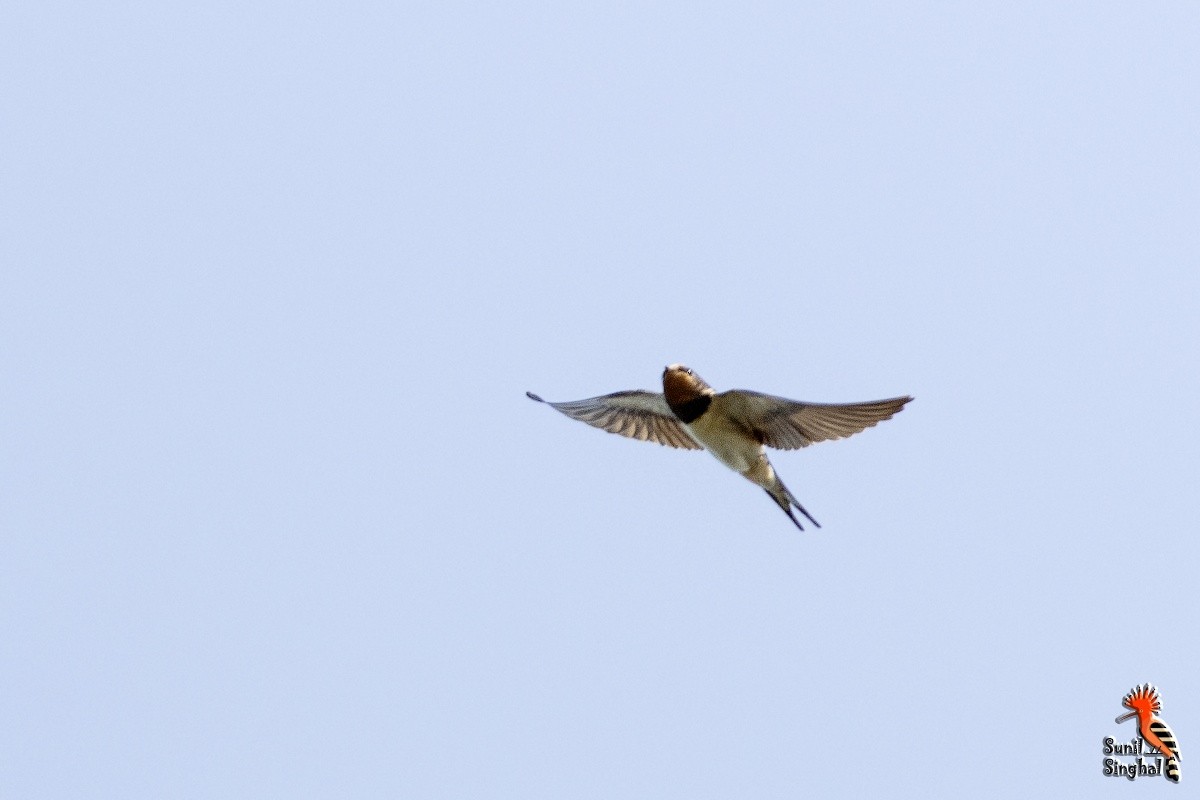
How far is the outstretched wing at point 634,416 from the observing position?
1129 cm

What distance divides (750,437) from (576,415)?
1.94 m

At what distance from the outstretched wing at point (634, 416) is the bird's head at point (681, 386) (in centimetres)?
47

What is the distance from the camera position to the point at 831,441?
9.98 m

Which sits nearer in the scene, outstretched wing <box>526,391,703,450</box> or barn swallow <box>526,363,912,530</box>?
barn swallow <box>526,363,912,530</box>

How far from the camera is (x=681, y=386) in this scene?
413 inches

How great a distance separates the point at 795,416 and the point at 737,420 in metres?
0.53

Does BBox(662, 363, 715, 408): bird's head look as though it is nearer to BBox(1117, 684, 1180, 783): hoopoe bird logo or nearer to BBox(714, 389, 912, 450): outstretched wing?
BBox(714, 389, 912, 450): outstretched wing

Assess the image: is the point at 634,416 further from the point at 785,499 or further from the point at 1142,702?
the point at 1142,702

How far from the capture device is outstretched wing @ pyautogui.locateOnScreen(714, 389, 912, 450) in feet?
31.4

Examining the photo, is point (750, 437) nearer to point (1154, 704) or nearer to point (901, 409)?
point (901, 409)

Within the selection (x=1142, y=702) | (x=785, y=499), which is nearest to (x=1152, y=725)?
(x=1142, y=702)

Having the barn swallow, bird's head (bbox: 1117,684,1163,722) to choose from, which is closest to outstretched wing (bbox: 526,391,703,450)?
the barn swallow

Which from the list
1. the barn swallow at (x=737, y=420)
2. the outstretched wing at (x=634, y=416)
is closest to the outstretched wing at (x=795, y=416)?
the barn swallow at (x=737, y=420)

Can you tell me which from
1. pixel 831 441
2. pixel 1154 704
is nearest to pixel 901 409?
pixel 831 441
